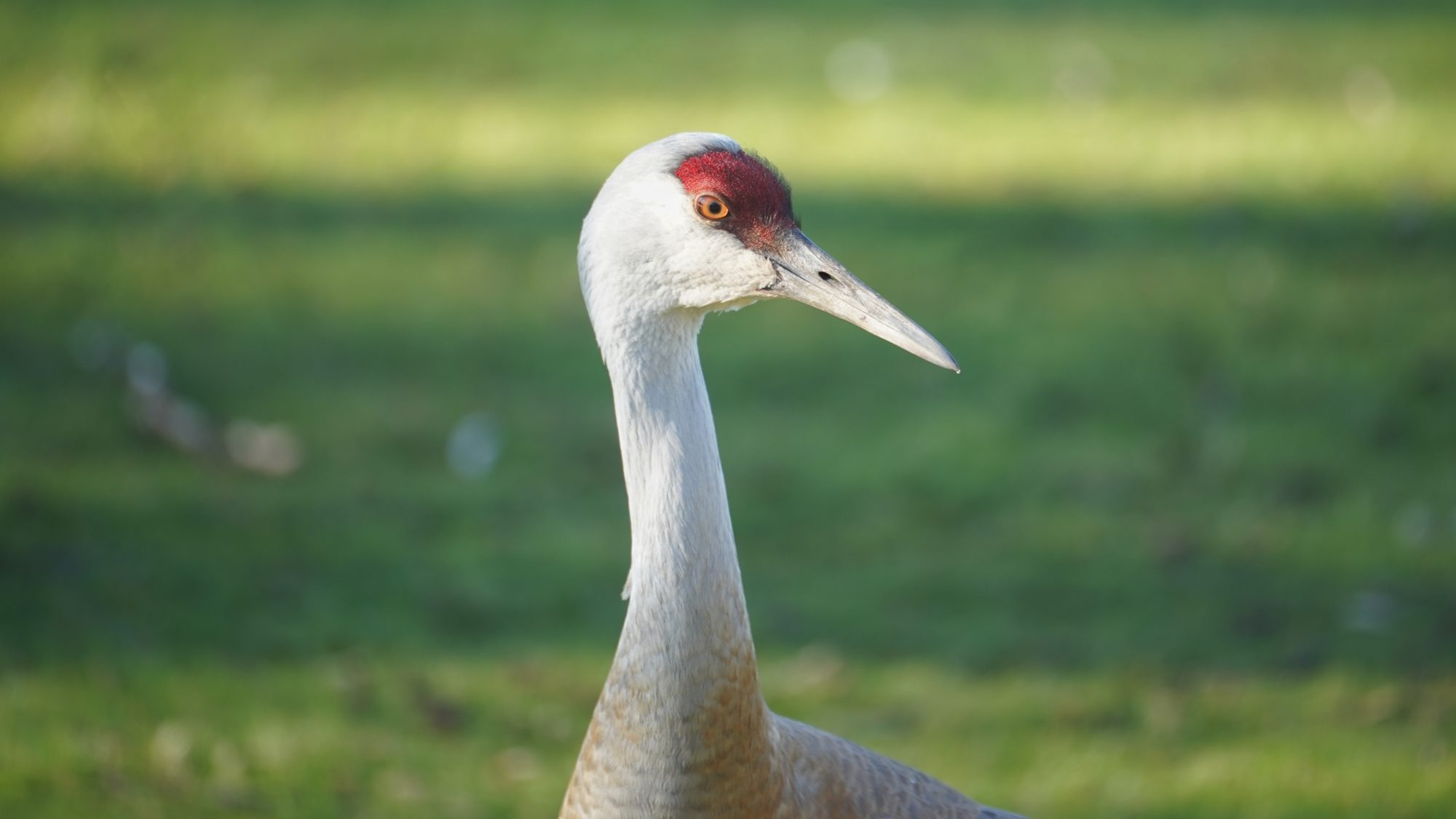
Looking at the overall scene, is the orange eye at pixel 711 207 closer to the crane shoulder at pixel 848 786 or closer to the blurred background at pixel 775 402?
the crane shoulder at pixel 848 786

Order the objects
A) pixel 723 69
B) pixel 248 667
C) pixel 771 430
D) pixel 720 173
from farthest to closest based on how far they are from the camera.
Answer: pixel 723 69
pixel 771 430
pixel 248 667
pixel 720 173

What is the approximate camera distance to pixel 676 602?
230cm

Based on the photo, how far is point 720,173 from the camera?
2195 millimetres

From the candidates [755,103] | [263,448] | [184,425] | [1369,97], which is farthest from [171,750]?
[1369,97]

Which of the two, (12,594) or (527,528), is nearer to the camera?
(12,594)

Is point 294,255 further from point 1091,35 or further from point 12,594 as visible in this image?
point 1091,35

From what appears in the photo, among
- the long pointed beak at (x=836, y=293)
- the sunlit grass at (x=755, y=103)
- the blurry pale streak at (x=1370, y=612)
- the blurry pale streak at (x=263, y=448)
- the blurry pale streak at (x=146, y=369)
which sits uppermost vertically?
the sunlit grass at (x=755, y=103)

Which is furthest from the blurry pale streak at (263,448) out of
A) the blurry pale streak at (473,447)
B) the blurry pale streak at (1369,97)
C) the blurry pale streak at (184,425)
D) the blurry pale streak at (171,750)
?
the blurry pale streak at (1369,97)

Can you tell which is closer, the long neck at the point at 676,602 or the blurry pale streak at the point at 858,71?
the long neck at the point at 676,602

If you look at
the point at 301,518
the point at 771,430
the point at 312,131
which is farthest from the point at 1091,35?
the point at 301,518

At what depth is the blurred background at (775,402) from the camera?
12.3ft

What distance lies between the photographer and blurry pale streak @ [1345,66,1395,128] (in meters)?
6.46

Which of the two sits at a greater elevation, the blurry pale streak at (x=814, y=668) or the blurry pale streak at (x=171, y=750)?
the blurry pale streak at (x=814, y=668)

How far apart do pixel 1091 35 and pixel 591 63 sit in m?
2.65
